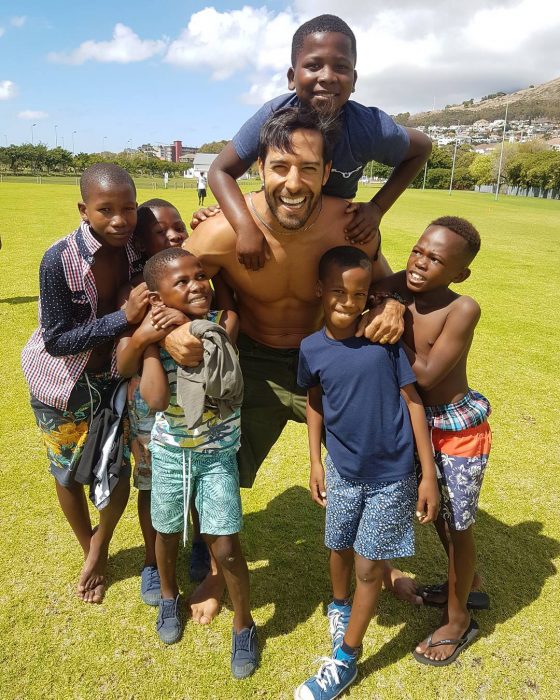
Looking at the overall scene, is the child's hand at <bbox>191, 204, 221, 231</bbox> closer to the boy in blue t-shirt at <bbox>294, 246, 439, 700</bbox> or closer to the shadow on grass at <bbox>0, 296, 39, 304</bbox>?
the boy in blue t-shirt at <bbox>294, 246, 439, 700</bbox>

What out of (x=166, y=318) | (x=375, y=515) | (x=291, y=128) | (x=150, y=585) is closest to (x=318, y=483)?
(x=375, y=515)

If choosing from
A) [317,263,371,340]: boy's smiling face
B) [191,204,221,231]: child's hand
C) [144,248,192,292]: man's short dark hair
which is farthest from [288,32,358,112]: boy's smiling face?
[144,248,192,292]: man's short dark hair

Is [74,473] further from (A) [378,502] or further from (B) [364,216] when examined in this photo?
(B) [364,216]

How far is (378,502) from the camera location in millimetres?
2490

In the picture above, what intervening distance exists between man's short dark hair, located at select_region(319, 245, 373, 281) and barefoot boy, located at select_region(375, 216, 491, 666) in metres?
0.24

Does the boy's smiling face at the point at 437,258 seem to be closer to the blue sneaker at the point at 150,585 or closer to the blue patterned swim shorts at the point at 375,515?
the blue patterned swim shorts at the point at 375,515

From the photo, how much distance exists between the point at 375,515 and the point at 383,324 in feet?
2.97

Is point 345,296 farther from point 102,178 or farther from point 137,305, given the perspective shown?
point 102,178

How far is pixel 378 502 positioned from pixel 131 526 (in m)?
2.04

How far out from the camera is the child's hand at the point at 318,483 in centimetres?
271

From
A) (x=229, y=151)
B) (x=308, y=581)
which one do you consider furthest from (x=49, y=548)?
(x=229, y=151)

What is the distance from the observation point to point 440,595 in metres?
3.10

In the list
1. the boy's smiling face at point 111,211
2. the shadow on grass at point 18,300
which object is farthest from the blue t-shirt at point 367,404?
the shadow on grass at point 18,300

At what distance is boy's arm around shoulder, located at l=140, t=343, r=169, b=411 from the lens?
8.00 feet
